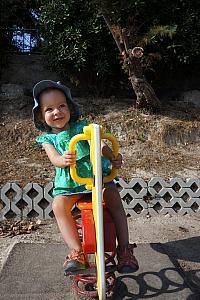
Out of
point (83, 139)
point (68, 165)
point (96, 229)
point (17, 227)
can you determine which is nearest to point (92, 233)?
point (96, 229)

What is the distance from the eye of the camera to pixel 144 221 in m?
3.67

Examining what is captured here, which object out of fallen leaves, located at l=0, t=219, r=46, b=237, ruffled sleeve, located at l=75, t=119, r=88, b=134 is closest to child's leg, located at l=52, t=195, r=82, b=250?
ruffled sleeve, located at l=75, t=119, r=88, b=134

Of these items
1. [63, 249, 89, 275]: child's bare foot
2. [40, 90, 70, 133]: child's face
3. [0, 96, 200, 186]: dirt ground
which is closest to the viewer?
[63, 249, 89, 275]: child's bare foot

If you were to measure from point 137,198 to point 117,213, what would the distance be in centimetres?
154

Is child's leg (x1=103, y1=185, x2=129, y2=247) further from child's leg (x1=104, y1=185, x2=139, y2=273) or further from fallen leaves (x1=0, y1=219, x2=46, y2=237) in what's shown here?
fallen leaves (x1=0, y1=219, x2=46, y2=237)

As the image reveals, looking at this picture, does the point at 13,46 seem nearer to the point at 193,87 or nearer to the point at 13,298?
the point at 193,87

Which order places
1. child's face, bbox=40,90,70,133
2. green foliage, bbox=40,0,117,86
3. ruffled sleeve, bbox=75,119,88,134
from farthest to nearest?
green foliage, bbox=40,0,117,86
ruffled sleeve, bbox=75,119,88,134
child's face, bbox=40,90,70,133

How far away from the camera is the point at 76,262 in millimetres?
2053

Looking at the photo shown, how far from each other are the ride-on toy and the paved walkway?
0.45ft

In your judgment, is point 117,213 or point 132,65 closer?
point 117,213

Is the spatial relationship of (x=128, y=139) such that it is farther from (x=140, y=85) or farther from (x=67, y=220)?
(x=67, y=220)

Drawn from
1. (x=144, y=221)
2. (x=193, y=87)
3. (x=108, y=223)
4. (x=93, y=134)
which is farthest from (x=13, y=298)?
(x=193, y=87)

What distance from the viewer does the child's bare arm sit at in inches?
81.7

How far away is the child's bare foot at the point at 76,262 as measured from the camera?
79.6 inches
